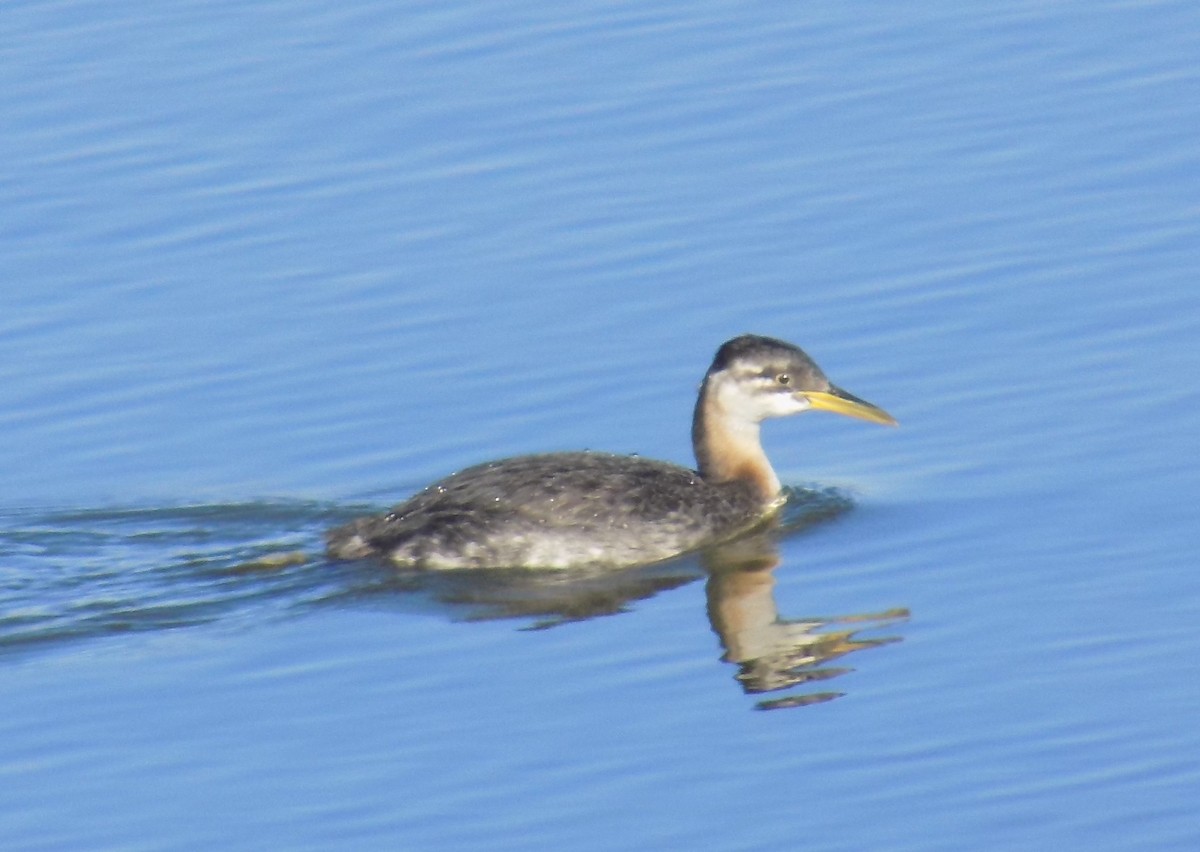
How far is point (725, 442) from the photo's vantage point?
48.7 ft

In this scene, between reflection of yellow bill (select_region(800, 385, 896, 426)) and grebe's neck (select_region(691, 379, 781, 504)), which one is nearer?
reflection of yellow bill (select_region(800, 385, 896, 426))

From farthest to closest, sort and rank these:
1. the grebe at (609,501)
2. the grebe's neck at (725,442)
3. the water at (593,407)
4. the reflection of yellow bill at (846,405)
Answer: the grebe's neck at (725,442), the reflection of yellow bill at (846,405), the grebe at (609,501), the water at (593,407)

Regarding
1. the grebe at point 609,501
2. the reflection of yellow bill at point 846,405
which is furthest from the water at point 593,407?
the reflection of yellow bill at point 846,405

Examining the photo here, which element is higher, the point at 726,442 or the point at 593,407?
the point at 593,407

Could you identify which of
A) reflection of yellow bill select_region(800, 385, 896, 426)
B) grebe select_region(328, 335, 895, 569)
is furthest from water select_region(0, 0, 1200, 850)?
reflection of yellow bill select_region(800, 385, 896, 426)

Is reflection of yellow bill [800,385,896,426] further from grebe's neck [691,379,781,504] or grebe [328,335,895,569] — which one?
grebe's neck [691,379,781,504]

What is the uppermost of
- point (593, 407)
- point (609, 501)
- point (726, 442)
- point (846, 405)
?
point (593, 407)

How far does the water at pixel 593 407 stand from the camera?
10438mm

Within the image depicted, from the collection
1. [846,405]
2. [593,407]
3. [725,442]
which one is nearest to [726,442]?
[725,442]

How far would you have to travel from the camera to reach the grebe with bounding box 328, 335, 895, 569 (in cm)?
1356

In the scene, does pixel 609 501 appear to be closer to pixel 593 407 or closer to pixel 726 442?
pixel 726 442

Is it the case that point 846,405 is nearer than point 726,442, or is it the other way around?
point 846,405

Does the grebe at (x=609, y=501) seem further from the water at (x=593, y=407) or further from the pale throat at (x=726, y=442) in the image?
the water at (x=593, y=407)

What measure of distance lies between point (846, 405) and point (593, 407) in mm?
1637
